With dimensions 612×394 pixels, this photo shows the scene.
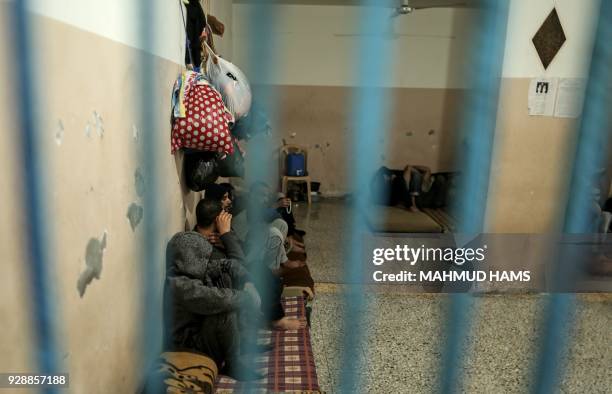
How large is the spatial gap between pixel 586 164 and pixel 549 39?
255mm

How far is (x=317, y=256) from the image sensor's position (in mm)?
3383

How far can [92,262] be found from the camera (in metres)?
1.16

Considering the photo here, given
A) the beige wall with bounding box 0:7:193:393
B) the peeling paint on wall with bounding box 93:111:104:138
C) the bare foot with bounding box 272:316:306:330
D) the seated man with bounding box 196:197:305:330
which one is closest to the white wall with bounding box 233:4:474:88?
the seated man with bounding box 196:197:305:330

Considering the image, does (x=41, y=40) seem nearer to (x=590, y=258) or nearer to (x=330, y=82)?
(x=590, y=258)

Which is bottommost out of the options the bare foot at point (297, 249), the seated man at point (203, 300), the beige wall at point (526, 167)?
the bare foot at point (297, 249)

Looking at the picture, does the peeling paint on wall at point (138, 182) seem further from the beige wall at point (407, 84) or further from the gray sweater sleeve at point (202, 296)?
the beige wall at point (407, 84)

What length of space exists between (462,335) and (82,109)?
0.99 metres

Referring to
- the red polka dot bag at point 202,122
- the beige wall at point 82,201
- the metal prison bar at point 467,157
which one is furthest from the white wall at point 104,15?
the red polka dot bag at point 202,122

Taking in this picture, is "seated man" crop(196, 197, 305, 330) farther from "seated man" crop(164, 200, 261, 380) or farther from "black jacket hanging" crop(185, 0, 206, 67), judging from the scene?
"black jacket hanging" crop(185, 0, 206, 67)

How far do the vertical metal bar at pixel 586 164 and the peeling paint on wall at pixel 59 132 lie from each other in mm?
998

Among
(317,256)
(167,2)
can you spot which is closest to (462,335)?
(167,2)

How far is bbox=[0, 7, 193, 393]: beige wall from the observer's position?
2.47 ft

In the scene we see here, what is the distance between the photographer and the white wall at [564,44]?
0.66m

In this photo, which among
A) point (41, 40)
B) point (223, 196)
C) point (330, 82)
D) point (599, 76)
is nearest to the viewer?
point (599, 76)
